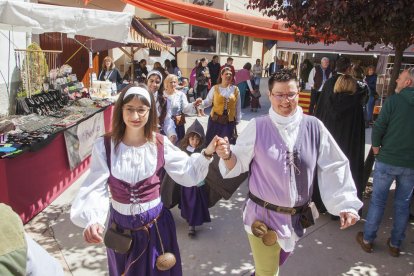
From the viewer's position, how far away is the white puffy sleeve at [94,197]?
6.72 feet

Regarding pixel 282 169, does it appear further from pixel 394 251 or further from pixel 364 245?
pixel 394 251

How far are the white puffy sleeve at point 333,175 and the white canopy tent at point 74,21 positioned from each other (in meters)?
3.55

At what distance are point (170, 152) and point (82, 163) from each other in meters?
3.73

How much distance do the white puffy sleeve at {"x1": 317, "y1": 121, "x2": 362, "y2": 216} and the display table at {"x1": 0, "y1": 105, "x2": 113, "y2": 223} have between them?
308cm

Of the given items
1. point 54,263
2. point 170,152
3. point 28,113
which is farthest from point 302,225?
point 28,113

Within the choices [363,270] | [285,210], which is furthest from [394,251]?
[285,210]

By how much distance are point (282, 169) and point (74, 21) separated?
393 cm

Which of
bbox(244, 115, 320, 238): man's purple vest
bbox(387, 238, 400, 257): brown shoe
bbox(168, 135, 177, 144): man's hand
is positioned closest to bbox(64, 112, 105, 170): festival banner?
bbox(168, 135, 177, 144): man's hand

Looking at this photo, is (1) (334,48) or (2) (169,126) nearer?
(2) (169,126)

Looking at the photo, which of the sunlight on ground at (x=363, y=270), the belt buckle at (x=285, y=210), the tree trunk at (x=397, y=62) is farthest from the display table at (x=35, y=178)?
the tree trunk at (x=397, y=62)

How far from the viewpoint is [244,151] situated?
7.79ft

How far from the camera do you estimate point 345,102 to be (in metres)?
4.22

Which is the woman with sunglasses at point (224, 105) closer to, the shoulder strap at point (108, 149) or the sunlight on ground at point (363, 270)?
the sunlight on ground at point (363, 270)

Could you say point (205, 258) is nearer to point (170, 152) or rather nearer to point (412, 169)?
point (170, 152)
